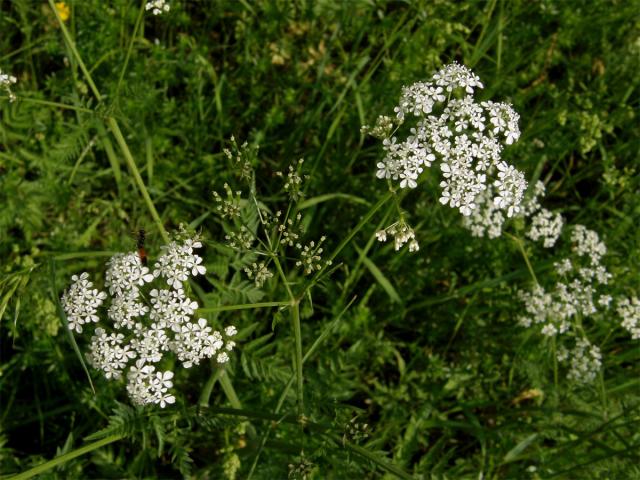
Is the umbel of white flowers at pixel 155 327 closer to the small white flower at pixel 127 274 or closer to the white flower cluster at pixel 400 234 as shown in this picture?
the small white flower at pixel 127 274

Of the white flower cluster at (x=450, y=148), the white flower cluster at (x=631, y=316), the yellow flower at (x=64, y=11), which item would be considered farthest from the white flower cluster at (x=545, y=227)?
the yellow flower at (x=64, y=11)

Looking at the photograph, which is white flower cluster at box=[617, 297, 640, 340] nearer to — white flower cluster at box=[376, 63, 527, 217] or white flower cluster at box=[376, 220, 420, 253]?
white flower cluster at box=[376, 63, 527, 217]

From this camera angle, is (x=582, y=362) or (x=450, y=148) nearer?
(x=450, y=148)

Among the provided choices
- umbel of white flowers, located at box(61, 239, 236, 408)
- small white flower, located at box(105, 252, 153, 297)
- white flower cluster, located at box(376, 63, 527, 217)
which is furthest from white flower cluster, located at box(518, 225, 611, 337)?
small white flower, located at box(105, 252, 153, 297)

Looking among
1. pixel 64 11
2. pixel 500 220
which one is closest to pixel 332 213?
pixel 500 220

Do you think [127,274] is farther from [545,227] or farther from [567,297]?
[545,227]
